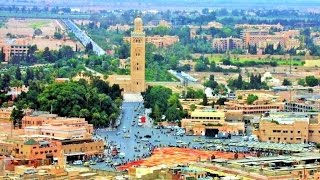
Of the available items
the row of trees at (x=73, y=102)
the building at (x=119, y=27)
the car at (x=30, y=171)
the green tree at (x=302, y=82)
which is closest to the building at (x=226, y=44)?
the building at (x=119, y=27)

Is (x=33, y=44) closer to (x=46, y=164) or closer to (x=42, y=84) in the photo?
(x=42, y=84)

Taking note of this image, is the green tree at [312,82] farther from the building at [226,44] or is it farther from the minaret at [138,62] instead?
the building at [226,44]

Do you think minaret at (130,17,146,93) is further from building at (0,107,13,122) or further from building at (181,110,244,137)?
building at (0,107,13,122)

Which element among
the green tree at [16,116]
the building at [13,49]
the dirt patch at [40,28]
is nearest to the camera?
the green tree at [16,116]

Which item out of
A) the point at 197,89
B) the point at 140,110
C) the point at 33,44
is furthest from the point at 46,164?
the point at 33,44

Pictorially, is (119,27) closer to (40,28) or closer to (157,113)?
(40,28)

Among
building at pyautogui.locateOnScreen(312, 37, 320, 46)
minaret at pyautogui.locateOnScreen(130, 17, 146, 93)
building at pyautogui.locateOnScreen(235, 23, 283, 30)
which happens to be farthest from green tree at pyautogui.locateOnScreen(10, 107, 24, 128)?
building at pyautogui.locateOnScreen(235, 23, 283, 30)

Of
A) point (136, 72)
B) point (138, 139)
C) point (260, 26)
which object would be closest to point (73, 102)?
point (138, 139)
